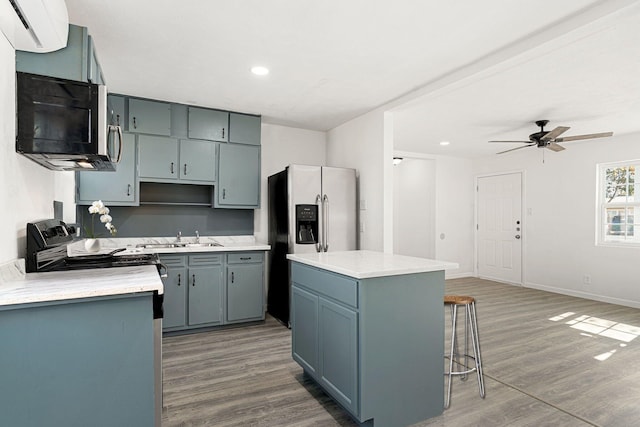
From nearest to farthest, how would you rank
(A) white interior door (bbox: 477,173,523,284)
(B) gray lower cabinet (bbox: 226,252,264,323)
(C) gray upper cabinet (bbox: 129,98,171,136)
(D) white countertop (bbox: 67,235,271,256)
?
(D) white countertop (bbox: 67,235,271,256), (C) gray upper cabinet (bbox: 129,98,171,136), (B) gray lower cabinet (bbox: 226,252,264,323), (A) white interior door (bbox: 477,173,523,284)

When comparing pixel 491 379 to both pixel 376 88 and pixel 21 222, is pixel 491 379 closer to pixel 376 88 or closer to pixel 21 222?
pixel 376 88

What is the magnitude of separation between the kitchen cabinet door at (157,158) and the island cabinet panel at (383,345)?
2492 mm

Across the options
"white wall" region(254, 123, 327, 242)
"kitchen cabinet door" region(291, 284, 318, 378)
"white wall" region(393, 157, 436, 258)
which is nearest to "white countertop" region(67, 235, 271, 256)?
"white wall" region(254, 123, 327, 242)

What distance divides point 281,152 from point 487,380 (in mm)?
3578

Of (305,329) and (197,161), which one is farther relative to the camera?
(197,161)

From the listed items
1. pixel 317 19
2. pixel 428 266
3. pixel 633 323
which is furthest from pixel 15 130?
pixel 633 323

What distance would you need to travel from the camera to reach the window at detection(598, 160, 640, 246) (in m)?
5.15

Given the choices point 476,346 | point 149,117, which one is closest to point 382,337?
point 476,346

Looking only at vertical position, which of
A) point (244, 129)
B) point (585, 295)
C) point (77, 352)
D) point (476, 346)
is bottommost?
point (585, 295)

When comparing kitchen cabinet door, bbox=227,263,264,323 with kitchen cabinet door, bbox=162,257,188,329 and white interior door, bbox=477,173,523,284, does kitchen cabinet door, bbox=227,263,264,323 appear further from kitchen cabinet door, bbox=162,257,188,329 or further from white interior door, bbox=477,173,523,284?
white interior door, bbox=477,173,523,284

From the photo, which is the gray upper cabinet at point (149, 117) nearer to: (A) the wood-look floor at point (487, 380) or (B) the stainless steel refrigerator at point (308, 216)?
(B) the stainless steel refrigerator at point (308, 216)

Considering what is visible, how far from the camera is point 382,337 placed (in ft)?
6.56

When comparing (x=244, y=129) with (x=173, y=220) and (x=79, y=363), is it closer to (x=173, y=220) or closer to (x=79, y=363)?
(x=173, y=220)

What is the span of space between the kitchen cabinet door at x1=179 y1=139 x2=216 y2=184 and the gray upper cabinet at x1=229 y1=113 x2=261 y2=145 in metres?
0.29
